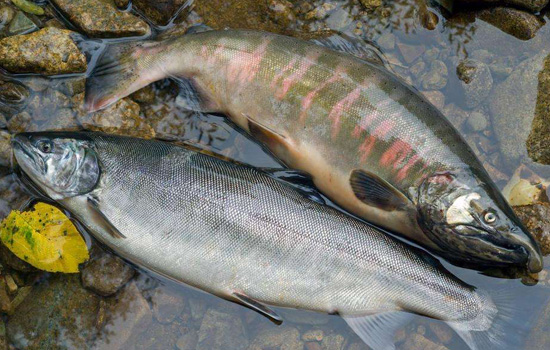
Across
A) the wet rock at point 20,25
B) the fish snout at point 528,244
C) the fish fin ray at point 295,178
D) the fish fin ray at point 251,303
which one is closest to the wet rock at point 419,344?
the fish snout at point 528,244

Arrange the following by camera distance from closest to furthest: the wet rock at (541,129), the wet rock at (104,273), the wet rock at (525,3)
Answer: the wet rock at (104,273), the wet rock at (541,129), the wet rock at (525,3)

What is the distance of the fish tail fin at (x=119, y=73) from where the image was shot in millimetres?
4633

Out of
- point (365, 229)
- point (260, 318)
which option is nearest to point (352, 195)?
point (365, 229)

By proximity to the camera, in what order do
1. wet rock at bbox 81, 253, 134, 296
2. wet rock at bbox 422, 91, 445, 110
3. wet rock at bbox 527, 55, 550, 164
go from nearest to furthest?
wet rock at bbox 81, 253, 134, 296 < wet rock at bbox 527, 55, 550, 164 < wet rock at bbox 422, 91, 445, 110

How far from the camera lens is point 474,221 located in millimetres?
4043

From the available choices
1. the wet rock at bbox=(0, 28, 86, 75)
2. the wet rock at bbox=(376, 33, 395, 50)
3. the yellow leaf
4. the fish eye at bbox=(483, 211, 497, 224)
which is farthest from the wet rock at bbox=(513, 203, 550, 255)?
the wet rock at bbox=(0, 28, 86, 75)

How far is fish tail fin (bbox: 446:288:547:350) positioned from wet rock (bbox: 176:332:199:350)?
2100 millimetres

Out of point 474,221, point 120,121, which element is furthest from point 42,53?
point 474,221

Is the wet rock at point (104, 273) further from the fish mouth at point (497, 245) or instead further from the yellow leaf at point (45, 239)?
the fish mouth at point (497, 245)

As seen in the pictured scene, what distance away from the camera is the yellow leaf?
13.8 feet

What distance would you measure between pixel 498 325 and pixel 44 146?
3.77 m

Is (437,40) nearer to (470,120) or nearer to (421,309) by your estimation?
(470,120)

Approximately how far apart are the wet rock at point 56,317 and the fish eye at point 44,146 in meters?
1.08

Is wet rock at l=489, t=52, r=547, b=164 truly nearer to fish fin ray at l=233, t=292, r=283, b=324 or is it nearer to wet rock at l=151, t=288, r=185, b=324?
fish fin ray at l=233, t=292, r=283, b=324
